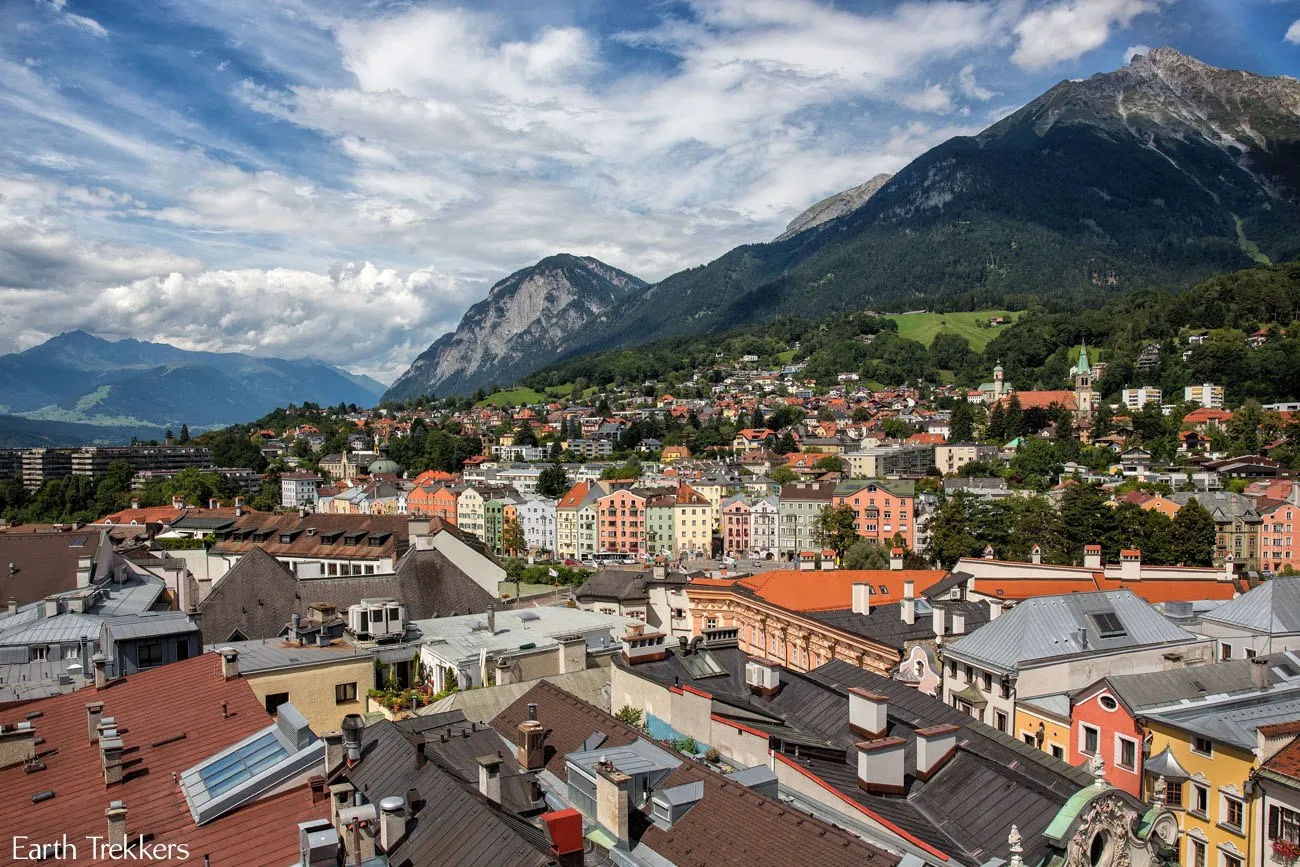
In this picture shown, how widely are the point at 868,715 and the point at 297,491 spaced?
6061 inches

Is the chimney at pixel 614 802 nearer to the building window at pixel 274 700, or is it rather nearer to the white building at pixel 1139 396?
the building window at pixel 274 700

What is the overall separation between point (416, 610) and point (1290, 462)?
114 m

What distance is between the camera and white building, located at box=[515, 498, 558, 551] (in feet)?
371

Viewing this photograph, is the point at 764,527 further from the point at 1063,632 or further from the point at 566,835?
the point at 566,835

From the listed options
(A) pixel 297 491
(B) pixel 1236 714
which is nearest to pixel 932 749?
(B) pixel 1236 714

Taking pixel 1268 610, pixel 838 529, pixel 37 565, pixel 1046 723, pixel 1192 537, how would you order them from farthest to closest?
1. pixel 838 529
2. pixel 1192 537
3. pixel 37 565
4. pixel 1268 610
5. pixel 1046 723

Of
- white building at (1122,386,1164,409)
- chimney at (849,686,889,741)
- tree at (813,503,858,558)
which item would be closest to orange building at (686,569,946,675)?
chimney at (849,686,889,741)

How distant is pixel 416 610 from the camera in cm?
3344

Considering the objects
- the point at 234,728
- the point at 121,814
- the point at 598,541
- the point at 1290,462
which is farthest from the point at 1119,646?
the point at 1290,462

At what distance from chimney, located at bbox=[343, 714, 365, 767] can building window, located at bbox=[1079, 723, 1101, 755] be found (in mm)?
18678

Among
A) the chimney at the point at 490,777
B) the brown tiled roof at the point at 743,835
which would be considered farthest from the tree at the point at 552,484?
the brown tiled roof at the point at 743,835

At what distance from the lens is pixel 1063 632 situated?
27141 mm

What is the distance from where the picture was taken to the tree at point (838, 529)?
90.2 metres

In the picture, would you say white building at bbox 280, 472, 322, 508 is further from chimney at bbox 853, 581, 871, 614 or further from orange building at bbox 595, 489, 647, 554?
chimney at bbox 853, 581, 871, 614
